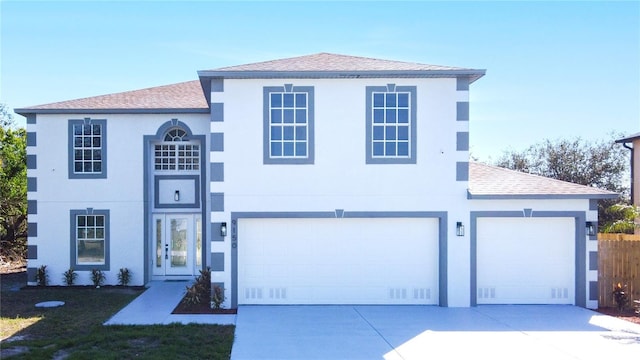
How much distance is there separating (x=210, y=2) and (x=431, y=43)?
23.4 feet

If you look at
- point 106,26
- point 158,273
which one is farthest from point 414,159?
point 106,26

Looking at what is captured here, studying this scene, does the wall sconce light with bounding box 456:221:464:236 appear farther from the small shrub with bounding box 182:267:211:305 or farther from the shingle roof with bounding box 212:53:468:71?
the small shrub with bounding box 182:267:211:305

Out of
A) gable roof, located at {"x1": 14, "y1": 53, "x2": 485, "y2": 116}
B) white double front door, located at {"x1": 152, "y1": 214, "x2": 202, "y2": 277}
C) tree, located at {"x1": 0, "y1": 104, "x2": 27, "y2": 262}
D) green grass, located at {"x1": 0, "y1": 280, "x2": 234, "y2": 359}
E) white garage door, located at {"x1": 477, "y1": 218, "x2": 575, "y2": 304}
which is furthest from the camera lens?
tree, located at {"x1": 0, "y1": 104, "x2": 27, "y2": 262}

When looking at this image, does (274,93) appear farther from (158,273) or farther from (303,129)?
(158,273)

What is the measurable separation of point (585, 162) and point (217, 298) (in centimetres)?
2259

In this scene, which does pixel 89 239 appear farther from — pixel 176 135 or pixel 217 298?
pixel 217 298

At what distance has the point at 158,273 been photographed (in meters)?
15.2

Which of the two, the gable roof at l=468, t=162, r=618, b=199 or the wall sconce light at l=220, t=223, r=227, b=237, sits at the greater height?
the gable roof at l=468, t=162, r=618, b=199

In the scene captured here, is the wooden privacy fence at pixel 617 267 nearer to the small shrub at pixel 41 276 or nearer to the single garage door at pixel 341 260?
the single garage door at pixel 341 260

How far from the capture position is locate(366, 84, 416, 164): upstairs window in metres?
11.5

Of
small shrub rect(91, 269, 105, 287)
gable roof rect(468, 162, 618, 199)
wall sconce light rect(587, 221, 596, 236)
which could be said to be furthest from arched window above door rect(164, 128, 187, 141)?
wall sconce light rect(587, 221, 596, 236)

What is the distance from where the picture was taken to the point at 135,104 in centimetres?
1473

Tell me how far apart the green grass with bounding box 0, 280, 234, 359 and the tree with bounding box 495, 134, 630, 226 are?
22465 mm

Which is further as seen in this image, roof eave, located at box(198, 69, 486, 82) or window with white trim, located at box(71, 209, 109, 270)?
window with white trim, located at box(71, 209, 109, 270)
